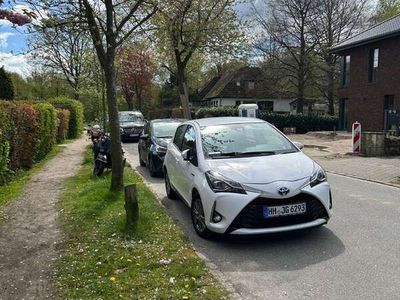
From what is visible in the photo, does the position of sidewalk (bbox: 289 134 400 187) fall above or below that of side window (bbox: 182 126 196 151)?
below

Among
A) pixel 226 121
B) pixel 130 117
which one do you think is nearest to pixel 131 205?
pixel 226 121

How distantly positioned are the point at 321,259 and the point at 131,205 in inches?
104

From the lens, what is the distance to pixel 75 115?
97.9 feet

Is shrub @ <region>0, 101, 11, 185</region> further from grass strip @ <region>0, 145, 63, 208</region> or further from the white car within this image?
the white car

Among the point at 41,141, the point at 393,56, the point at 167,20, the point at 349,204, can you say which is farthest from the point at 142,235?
the point at 393,56

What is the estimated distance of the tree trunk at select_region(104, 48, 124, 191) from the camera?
8.41m

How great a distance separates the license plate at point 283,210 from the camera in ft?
17.9

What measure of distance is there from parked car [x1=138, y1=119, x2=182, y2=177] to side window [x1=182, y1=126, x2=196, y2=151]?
3.81 m

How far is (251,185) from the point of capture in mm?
5535

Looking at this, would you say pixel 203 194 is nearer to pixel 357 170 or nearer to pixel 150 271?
pixel 150 271

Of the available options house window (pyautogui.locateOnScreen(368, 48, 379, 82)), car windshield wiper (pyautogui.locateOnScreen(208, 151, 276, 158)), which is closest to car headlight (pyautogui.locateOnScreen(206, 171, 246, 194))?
car windshield wiper (pyautogui.locateOnScreen(208, 151, 276, 158))

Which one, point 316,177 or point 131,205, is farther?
point 131,205

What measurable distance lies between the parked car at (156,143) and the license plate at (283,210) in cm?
649

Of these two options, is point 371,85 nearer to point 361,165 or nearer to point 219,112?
point 219,112
